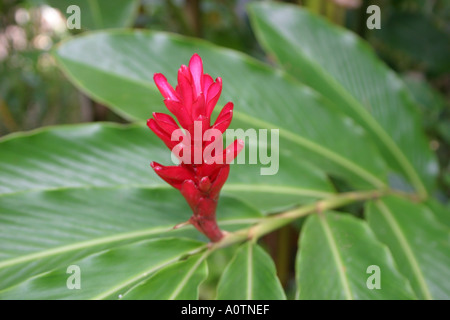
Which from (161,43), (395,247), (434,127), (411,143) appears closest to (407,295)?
(395,247)

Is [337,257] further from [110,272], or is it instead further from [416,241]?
[110,272]

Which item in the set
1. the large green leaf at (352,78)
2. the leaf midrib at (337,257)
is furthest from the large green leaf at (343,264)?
the large green leaf at (352,78)

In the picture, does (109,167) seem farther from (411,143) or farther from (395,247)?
(411,143)

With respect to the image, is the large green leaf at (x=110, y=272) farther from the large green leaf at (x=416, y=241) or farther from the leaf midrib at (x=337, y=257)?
the large green leaf at (x=416, y=241)

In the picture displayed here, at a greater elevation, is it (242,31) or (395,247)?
(242,31)

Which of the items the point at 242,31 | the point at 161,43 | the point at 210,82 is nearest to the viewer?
the point at 210,82
